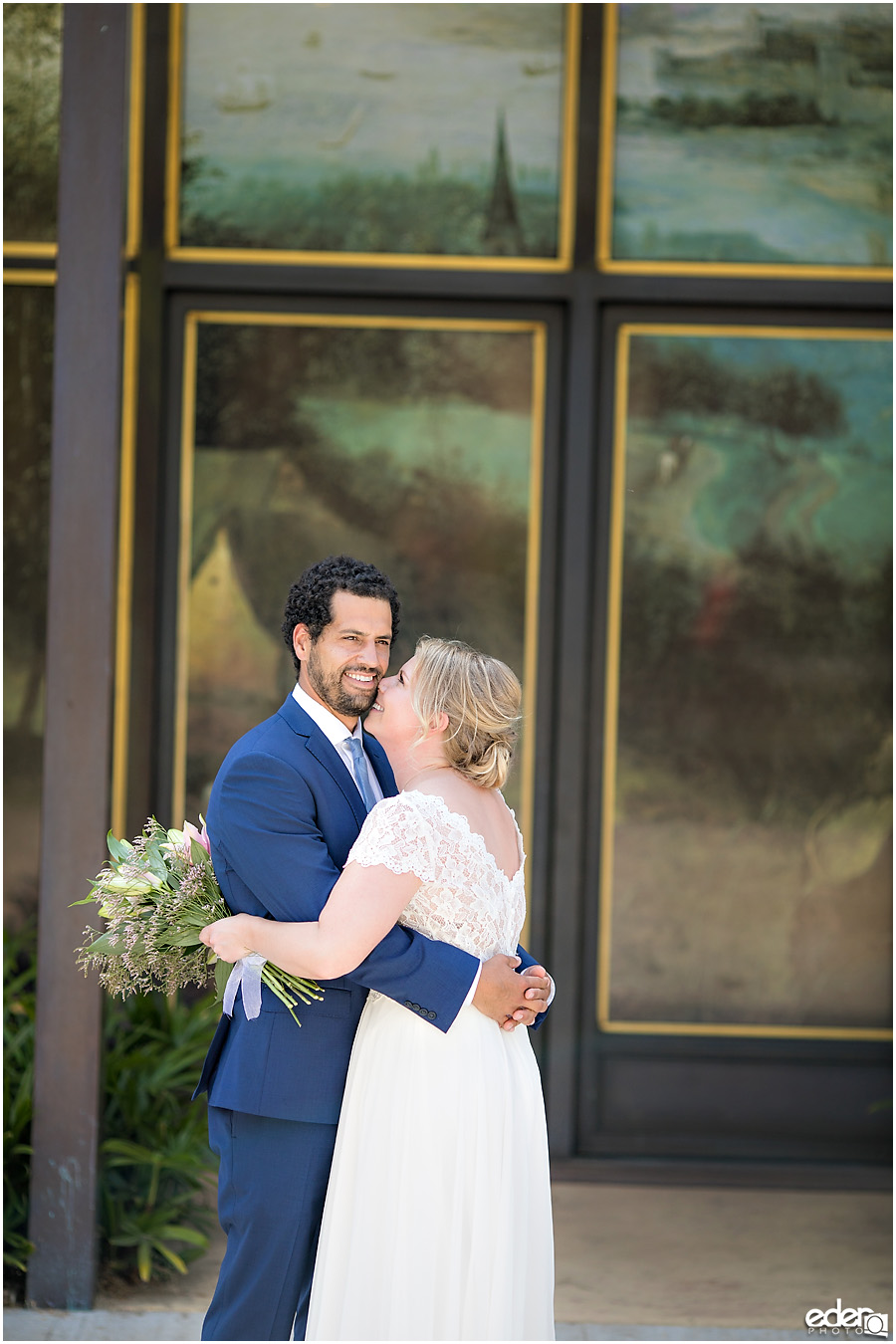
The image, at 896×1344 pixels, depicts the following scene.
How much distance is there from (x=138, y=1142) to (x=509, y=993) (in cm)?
226

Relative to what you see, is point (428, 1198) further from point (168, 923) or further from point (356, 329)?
point (356, 329)

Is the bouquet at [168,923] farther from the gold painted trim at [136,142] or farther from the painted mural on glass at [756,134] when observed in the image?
the painted mural on glass at [756,134]

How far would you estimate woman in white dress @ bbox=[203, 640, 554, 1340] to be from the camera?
2.50 metres

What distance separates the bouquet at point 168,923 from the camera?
104 inches

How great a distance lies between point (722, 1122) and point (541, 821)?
1416mm

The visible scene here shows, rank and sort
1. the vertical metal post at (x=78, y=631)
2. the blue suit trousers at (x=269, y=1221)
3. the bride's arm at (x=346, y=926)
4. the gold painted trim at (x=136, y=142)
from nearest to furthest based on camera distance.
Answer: the bride's arm at (x=346, y=926) < the blue suit trousers at (x=269, y=1221) < the vertical metal post at (x=78, y=631) < the gold painted trim at (x=136, y=142)

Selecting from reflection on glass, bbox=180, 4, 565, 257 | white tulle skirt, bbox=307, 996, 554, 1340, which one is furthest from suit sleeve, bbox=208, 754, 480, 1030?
reflection on glass, bbox=180, 4, 565, 257

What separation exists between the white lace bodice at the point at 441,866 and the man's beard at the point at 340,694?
1.01 ft

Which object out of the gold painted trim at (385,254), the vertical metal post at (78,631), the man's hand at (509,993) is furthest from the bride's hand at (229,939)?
the gold painted trim at (385,254)

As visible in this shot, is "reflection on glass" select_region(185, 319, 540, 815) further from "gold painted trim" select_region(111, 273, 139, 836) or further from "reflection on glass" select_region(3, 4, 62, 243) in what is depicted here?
"reflection on glass" select_region(3, 4, 62, 243)

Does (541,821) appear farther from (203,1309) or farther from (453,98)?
(453,98)

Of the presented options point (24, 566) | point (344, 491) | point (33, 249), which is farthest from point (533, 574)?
point (33, 249)

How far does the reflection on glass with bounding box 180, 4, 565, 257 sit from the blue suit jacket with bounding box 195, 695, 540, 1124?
3193 millimetres

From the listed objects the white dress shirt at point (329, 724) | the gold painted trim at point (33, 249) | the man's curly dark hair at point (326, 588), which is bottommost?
the white dress shirt at point (329, 724)
